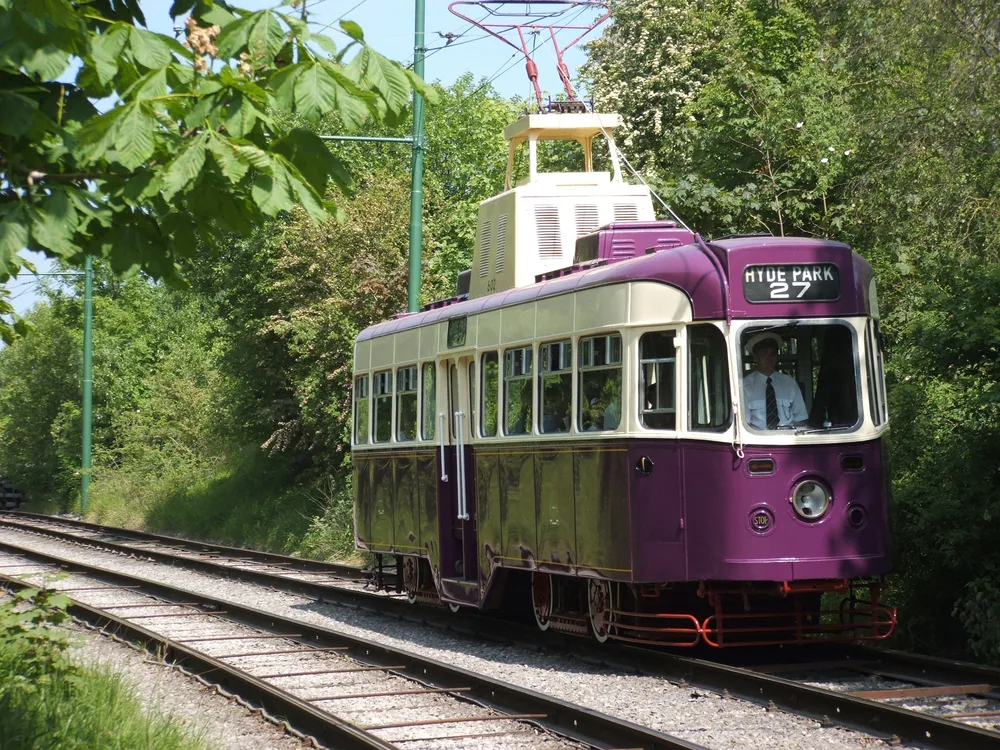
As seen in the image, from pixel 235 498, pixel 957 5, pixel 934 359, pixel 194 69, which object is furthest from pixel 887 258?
pixel 235 498

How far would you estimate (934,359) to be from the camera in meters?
12.0

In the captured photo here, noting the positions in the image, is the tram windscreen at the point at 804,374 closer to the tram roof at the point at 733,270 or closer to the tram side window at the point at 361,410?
the tram roof at the point at 733,270

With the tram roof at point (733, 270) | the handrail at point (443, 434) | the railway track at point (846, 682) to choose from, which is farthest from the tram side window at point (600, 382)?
the handrail at point (443, 434)

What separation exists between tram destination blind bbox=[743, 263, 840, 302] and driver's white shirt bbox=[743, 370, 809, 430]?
59 centimetres

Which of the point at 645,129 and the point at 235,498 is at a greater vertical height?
the point at 645,129

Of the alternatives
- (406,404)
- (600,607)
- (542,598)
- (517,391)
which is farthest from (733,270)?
(406,404)

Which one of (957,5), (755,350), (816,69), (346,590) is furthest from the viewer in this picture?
(816,69)

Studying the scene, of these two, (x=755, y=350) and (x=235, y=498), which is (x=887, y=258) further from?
(x=235, y=498)

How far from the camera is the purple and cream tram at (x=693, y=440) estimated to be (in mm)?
10719

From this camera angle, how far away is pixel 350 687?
10.9 metres

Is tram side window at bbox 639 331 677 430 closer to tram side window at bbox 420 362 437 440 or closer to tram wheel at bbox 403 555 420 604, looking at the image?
tram side window at bbox 420 362 437 440

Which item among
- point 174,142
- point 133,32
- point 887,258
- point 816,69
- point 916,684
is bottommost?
point 916,684

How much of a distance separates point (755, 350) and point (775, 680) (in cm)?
263

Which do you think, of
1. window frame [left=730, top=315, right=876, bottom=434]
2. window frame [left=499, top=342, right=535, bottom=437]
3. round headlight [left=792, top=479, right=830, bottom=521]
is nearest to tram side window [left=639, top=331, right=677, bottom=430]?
window frame [left=730, top=315, right=876, bottom=434]
